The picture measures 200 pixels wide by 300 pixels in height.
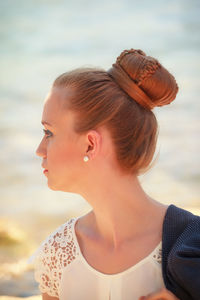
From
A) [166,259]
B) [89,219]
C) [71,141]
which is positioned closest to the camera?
[166,259]

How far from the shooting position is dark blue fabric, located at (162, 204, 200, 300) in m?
1.39

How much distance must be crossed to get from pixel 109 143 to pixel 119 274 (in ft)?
1.51

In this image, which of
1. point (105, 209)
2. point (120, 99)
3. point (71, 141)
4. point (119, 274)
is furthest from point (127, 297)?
point (120, 99)

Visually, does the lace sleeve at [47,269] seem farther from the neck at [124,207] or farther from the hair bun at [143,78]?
the hair bun at [143,78]

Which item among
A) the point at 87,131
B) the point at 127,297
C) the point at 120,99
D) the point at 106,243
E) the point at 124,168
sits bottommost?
the point at 127,297

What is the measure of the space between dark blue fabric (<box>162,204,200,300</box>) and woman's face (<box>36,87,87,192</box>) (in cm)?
37

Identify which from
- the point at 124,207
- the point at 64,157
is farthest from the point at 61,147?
the point at 124,207

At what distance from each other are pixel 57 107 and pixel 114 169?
0.31 m

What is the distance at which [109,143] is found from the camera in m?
1.59

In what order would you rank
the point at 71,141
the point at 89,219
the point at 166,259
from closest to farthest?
the point at 166,259 → the point at 71,141 → the point at 89,219

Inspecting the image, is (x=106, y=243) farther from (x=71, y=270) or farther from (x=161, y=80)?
(x=161, y=80)

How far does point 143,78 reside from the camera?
5.09 feet

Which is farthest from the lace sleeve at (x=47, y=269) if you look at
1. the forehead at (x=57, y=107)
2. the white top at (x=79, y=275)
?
the forehead at (x=57, y=107)

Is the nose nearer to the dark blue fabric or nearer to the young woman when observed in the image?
the young woman
